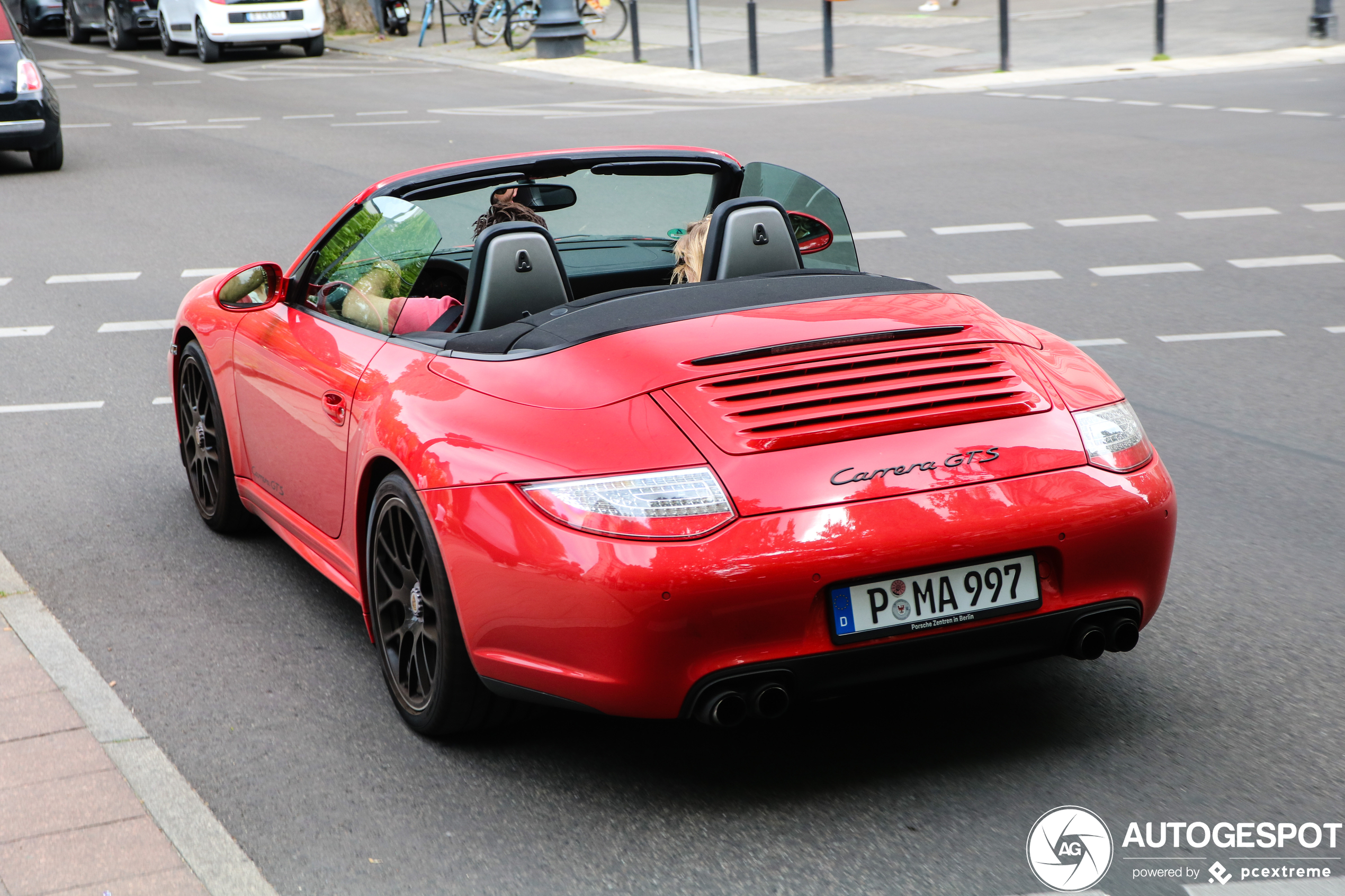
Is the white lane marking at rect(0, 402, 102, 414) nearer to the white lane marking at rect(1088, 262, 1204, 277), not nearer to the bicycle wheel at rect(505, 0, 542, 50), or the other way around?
the white lane marking at rect(1088, 262, 1204, 277)

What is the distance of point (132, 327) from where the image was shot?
369 inches

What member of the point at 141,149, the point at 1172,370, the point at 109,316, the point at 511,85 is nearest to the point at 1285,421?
the point at 1172,370

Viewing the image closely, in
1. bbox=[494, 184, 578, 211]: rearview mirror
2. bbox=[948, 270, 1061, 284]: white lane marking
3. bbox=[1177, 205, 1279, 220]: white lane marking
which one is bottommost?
bbox=[948, 270, 1061, 284]: white lane marking

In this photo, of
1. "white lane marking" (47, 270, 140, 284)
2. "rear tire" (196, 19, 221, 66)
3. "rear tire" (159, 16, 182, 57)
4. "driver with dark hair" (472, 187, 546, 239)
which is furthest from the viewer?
"rear tire" (159, 16, 182, 57)

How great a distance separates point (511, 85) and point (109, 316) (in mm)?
15061

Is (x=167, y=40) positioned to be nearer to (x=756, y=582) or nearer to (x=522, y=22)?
(x=522, y=22)

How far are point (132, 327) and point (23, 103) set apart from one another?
7.62 metres

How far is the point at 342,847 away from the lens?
3365 mm

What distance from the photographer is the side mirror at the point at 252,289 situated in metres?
4.95

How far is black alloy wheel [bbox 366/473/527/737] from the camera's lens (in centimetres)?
365

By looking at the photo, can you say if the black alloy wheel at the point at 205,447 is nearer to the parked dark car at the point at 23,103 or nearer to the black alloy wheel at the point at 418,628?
the black alloy wheel at the point at 418,628

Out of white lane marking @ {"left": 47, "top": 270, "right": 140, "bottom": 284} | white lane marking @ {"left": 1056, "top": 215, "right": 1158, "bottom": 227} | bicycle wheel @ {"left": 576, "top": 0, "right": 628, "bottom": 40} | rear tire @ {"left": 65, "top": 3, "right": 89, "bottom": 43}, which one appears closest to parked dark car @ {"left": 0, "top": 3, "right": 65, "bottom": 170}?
white lane marking @ {"left": 47, "top": 270, "right": 140, "bottom": 284}

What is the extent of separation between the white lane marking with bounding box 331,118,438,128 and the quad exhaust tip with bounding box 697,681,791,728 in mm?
16455

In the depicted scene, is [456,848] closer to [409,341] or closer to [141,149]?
[409,341]
